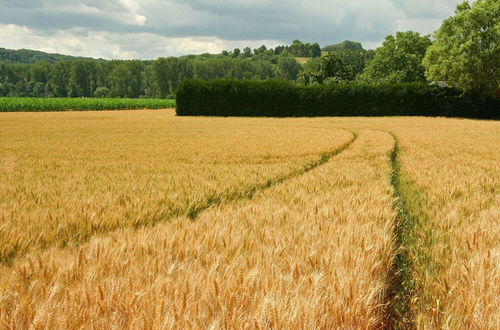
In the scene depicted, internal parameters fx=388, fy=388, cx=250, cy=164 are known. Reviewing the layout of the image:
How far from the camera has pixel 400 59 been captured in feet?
224

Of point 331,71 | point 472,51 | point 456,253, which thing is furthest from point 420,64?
point 456,253

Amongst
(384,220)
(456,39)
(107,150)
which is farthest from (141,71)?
(384,220)

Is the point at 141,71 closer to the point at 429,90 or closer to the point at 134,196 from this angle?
the point at 429,90

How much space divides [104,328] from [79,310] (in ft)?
0.67

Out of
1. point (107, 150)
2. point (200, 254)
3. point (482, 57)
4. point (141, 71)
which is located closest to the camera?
point (200, 254)

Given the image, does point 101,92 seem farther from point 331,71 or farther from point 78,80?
point 331,71

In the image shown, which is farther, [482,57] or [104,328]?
[482,57]

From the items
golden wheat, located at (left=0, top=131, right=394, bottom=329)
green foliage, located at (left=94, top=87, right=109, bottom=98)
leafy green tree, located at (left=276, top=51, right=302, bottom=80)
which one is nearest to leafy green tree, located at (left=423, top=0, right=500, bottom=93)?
golden wheat, located at (left=0, top=131, right=394, bottom=329)

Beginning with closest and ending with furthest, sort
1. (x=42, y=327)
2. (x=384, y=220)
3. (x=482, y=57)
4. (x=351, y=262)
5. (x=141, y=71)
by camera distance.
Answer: (x=42, y=327), (x=351, y=262), (x=384, y=220), (x=482, y=57), (x=141, y=71)

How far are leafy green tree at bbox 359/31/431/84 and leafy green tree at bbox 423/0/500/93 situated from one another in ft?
71.8

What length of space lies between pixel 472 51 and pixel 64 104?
65957 millimetres

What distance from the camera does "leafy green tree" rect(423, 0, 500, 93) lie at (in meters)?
41.6

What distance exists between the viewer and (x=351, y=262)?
2.55m

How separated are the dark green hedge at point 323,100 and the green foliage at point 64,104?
36.0 meters
